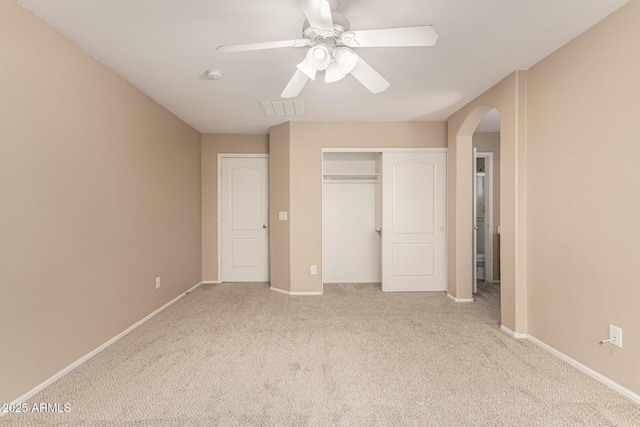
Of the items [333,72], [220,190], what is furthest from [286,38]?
[220,190]

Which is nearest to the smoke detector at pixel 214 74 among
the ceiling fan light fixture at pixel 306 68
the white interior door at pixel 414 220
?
the ceiling fan light fixture at pixel 306 68

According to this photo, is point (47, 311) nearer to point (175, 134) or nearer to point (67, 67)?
point (67, 67)

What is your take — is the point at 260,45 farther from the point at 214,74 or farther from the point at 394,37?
the point at 214,74

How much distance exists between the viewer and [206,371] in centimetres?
227

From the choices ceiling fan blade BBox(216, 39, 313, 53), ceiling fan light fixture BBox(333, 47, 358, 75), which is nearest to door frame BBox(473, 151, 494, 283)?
ceiling fan light fixture BBox(333, 47, 358, 75)

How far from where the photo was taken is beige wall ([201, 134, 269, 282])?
516 cm

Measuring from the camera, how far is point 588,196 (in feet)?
7.25

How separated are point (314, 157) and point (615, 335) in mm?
3457

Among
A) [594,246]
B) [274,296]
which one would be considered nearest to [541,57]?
[594,246]

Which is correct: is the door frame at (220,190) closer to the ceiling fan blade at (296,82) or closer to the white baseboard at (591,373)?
the ceiling fan blade at (296,82)

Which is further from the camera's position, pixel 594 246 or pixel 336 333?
pixel 336 333

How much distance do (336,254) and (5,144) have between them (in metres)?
3.96

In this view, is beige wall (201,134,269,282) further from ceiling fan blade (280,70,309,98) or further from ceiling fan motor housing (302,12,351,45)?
ceiling fan motor housing (302,12,351,45)

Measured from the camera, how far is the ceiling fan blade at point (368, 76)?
207cm
